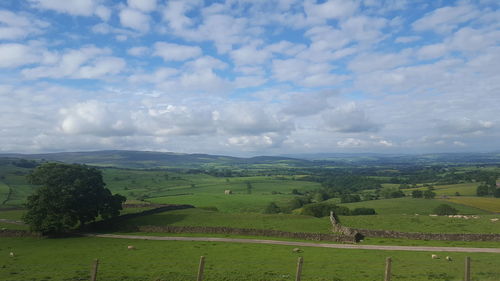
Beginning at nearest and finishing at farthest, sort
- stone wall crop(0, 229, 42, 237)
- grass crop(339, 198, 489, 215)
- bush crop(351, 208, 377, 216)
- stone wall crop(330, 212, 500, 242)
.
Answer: stone wall crop(330, 212, 500, 242), stone wall crop(0, 229, 42, 237), grass crop(339, 198, 489, 215), bush crop(351, 208, 377, 216)

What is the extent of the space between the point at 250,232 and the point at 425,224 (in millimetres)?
28755

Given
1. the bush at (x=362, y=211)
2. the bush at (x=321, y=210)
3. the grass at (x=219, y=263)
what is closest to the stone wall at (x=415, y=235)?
the grass at (x=219, y=263)

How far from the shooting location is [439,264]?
103 feet

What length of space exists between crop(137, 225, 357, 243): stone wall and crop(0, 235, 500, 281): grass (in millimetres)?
7769

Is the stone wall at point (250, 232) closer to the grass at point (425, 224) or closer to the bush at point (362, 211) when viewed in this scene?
the grass at point (425, 224)

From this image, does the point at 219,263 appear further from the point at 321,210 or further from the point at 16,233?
the point at 321,210

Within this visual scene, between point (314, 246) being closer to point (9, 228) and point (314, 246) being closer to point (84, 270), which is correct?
point (84, 270)

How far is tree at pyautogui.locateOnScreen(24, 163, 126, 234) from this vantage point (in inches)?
2154

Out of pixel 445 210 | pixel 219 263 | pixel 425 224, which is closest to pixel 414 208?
pixel 445 210

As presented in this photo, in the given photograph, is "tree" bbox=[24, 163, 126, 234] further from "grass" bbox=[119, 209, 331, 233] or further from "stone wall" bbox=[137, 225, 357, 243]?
"stone wall" bbox=[137, 225, 357, 243]

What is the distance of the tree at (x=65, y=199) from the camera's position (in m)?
54.7

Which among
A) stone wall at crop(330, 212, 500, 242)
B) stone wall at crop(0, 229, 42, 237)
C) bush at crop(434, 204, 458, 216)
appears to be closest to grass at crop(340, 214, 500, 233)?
stone wall at crop(330, 212, 500, 242)

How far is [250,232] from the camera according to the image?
53.6m

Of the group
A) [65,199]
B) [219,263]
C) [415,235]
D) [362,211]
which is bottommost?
[362,211]
